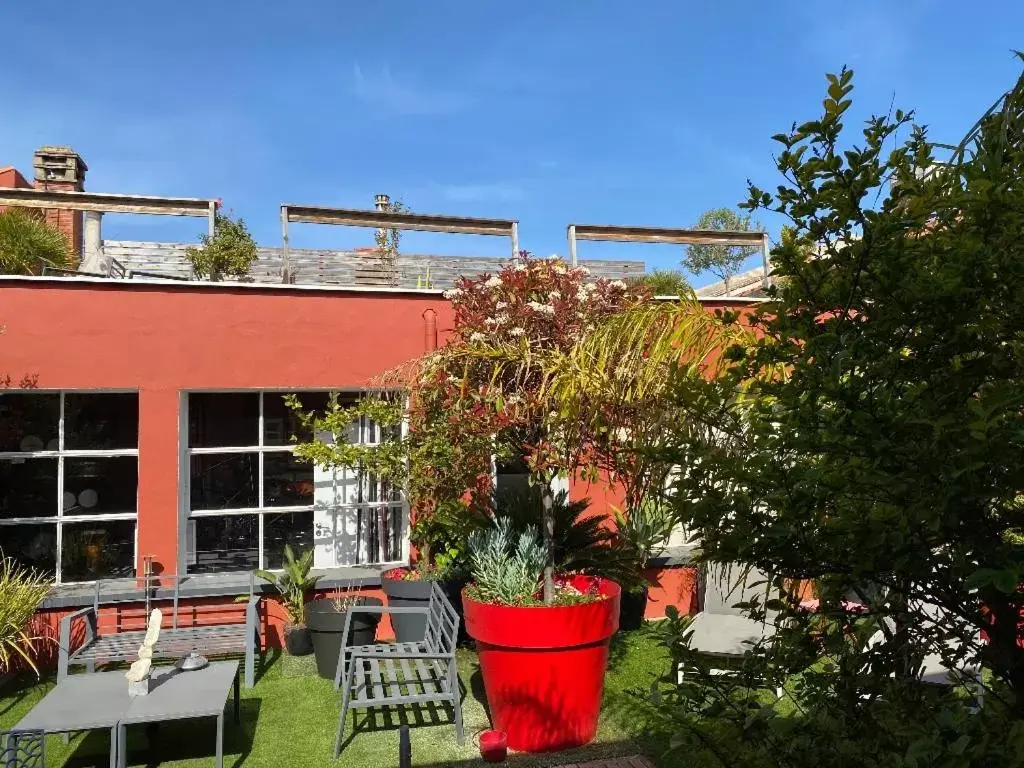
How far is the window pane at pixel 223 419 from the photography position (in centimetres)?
688

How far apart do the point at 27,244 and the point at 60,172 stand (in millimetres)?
3437

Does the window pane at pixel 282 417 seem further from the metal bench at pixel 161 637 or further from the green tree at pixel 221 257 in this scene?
the green tree at pixel 221 257

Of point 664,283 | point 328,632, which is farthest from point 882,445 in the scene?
point 664,283

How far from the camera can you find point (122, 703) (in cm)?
411

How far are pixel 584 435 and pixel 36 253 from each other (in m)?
6.44

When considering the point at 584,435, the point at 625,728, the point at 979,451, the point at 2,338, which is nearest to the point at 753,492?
the point at 979,451

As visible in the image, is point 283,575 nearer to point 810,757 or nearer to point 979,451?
point 810,757

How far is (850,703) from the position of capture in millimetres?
1703

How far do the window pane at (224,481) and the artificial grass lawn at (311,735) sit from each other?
1777mm

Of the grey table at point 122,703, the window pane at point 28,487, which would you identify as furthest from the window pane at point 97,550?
the grey table at point 122,703

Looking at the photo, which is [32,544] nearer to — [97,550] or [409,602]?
[97,550]

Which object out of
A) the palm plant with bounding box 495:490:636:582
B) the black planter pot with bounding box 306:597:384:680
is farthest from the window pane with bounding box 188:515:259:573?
the palm plant with bounding box 495:490:636:582

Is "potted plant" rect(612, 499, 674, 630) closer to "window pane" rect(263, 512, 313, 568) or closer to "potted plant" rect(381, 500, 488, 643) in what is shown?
"potted plant" rect(381, 500, 488, 643)

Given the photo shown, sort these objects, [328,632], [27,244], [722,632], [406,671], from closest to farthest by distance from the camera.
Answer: [406,671] < [722,632] < [328,632] < [27,244]
